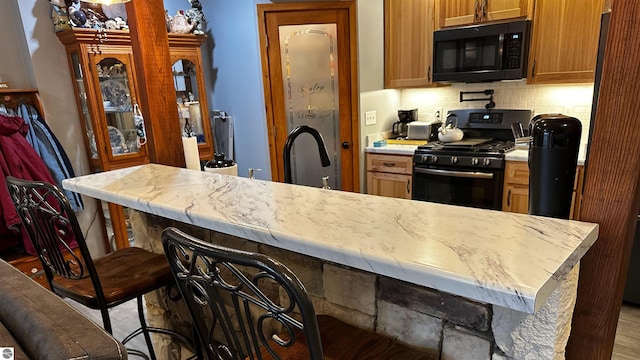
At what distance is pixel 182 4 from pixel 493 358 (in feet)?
13.1

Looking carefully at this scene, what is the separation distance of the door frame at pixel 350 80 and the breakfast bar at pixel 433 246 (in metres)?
2.26

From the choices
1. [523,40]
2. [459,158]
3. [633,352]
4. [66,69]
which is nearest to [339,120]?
[459,158]

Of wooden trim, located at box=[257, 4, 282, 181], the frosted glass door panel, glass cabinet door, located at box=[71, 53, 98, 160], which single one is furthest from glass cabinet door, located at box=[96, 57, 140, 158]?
the frosted glass door panel

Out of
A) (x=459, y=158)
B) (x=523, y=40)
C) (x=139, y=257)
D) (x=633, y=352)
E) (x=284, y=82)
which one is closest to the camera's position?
(x=139, y=257)

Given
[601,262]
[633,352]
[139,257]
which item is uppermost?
[601,262]

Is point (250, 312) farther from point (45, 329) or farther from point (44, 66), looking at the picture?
point (44, 66)

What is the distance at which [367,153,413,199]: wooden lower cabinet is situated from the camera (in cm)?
358

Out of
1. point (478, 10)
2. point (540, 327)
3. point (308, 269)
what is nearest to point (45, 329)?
point (308, 269)

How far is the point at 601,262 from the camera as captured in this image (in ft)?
3.17

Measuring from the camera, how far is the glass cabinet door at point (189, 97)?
3.63 m

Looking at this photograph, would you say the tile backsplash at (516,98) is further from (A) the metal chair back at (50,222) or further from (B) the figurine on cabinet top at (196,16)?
(A) the metal chair back at (50,222)

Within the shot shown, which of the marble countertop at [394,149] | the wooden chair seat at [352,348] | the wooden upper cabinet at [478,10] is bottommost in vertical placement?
the wooden chair seat at [352,348]

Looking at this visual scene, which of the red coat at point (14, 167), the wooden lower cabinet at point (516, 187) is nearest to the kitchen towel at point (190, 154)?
the red coat at point (14, 167)

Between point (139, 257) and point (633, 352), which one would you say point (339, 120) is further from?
point (633, 352)
